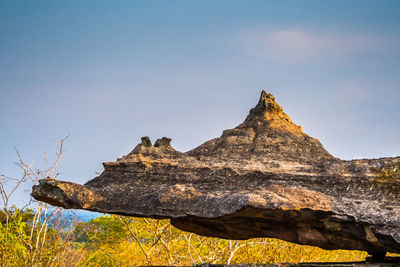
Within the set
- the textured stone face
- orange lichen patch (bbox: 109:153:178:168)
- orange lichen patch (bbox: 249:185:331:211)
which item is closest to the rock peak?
the textured stone face

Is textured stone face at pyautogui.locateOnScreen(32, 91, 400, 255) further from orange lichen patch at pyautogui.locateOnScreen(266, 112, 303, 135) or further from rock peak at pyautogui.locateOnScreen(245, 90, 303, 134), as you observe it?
rock peak at pyautogui.locateOnScreen(245, 90, 303, 134)

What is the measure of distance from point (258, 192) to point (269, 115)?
252cm

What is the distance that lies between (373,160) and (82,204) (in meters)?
4.26

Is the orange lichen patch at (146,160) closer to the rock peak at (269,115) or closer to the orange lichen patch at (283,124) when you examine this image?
the rock peak at (269,115)

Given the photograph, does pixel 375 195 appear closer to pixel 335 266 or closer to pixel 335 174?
pixel 335 174

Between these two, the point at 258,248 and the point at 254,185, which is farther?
the point at 258,248

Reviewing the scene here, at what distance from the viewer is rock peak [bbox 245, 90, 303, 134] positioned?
7.32 m

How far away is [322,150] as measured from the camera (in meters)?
6.88

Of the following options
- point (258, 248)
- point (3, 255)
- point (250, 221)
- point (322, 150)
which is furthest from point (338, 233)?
point (3, 255)

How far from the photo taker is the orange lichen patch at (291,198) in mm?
4941

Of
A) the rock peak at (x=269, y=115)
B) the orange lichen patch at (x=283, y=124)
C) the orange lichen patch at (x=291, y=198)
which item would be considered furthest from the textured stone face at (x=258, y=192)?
the rock peak at (x=269, y=115)

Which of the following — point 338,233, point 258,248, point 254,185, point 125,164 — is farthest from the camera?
point 258,248

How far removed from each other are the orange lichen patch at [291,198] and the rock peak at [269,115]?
6.87 feet

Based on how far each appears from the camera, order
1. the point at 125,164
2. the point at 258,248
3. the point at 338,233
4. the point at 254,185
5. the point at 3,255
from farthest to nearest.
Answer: the point at 258,248 → the point at 3,255 → the point at 125,164 → the point at 254,185 → the point at 338,233
